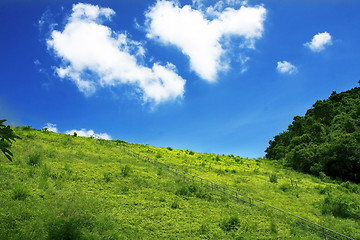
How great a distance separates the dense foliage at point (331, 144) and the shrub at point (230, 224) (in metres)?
30.9

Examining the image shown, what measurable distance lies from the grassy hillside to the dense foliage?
13.0 meters

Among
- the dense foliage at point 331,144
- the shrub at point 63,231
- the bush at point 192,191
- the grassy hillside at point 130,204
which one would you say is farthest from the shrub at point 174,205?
the dense foliage at point 331,144

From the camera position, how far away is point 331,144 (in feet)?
149

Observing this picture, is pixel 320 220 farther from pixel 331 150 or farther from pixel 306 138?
pixel 306 138

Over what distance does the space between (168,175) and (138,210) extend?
416 inches

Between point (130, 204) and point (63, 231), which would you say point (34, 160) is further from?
point (63, 231)

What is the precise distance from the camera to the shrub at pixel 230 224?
1885 centimetres

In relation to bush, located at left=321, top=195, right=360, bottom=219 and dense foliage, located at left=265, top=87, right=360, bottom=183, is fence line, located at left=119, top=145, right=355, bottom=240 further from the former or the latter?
dense foliage, located at left=265, top=87, right=360, bottom=183

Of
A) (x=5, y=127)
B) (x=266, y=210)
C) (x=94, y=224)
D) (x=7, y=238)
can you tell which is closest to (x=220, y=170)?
(x=266, y=210)

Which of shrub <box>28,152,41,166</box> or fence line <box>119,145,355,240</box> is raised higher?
shrub <box>28,152,41,166</box>

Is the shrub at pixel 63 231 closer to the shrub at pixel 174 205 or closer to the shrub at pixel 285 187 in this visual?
the shrub at pixel 174 205

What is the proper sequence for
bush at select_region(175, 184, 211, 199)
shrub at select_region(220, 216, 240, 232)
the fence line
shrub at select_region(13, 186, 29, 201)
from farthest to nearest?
bush at select_region(175, 184, 211, 199), the fence line, shrub at select_region(220, 216, 240, 232), shrub at select_region(13, 186, 29, 201)

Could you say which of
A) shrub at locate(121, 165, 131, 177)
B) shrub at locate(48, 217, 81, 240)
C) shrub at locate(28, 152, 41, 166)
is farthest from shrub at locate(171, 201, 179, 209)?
shrub at locate(28, 152, 41, 166)

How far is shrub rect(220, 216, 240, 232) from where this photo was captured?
18855mm
